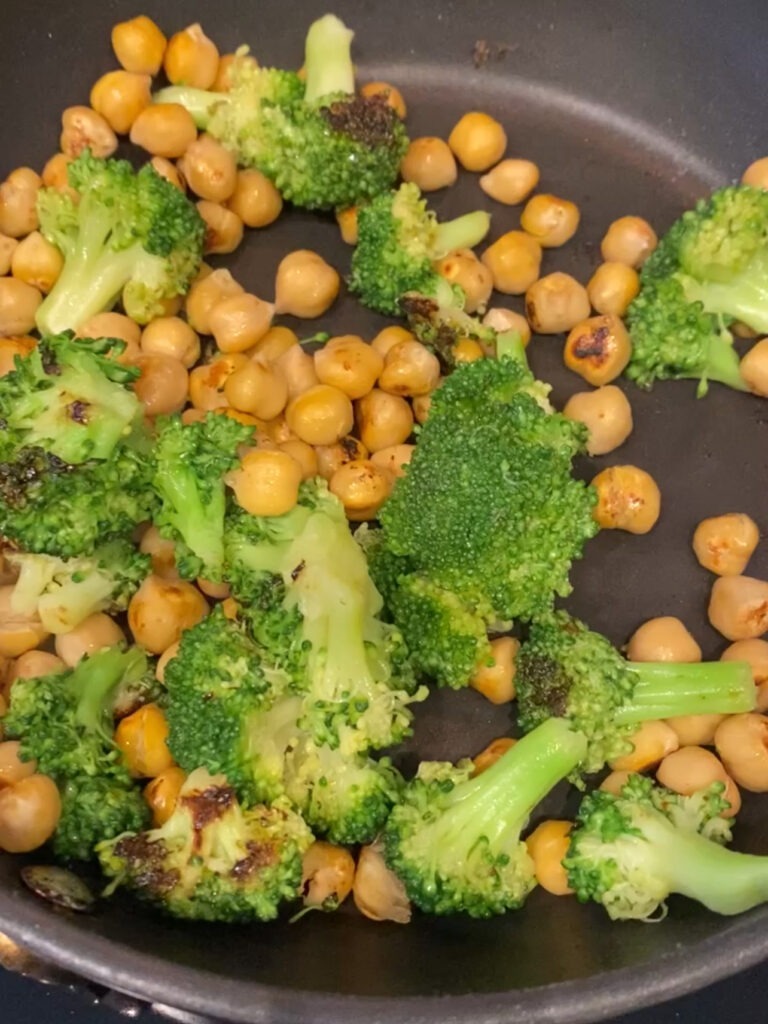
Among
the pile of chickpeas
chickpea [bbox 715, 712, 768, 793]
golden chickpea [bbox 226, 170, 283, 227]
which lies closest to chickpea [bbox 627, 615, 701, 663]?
the pile of chickpeas

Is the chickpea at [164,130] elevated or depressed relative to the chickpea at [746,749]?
elevated

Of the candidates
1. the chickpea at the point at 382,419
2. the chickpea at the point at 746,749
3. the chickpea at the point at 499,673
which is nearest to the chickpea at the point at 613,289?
the chickpea at the point at 382,419

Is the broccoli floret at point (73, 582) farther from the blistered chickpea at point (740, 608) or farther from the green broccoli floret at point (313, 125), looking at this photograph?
the blistered chickpea at point (740, 608)

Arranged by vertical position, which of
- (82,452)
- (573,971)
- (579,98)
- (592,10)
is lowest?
(573,971)

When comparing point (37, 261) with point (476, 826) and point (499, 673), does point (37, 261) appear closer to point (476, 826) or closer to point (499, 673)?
point (499, 673)

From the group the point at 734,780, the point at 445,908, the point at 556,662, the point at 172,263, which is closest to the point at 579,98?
the point at 172,263

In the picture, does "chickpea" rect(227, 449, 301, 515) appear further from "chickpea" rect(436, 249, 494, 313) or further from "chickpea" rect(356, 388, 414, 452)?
"chickpea" rect(436, 249, 494, 313)

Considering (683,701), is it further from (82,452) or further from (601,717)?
(82,452)
